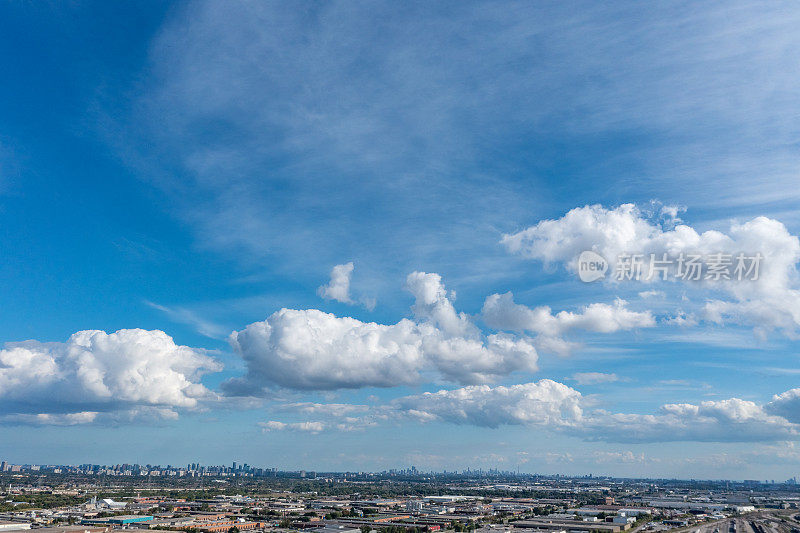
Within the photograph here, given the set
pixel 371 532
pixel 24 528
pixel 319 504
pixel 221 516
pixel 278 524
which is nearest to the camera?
pixel 24 528

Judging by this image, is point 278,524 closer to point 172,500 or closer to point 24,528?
point 24,528

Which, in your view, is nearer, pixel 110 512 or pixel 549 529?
pixel 549 529

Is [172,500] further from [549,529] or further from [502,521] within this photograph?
[549,529]

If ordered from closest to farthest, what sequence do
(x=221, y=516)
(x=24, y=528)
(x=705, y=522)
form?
(x=24, y=528) → (x=221, y=516) → (x=705, y=522)

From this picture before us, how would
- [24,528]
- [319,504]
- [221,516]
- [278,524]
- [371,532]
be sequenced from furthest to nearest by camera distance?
1. [319,504]
2. [221,516]
3. [278,524]
4. [371,532]
5. [24,528]

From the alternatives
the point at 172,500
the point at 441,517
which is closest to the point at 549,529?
the point at 441,517

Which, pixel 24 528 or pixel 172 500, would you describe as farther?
pixel 172 500

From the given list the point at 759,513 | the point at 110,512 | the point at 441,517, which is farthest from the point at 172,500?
the point at 759,513

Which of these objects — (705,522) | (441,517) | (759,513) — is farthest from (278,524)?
(759,513)

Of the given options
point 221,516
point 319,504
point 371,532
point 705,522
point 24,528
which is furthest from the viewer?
point 319,504
